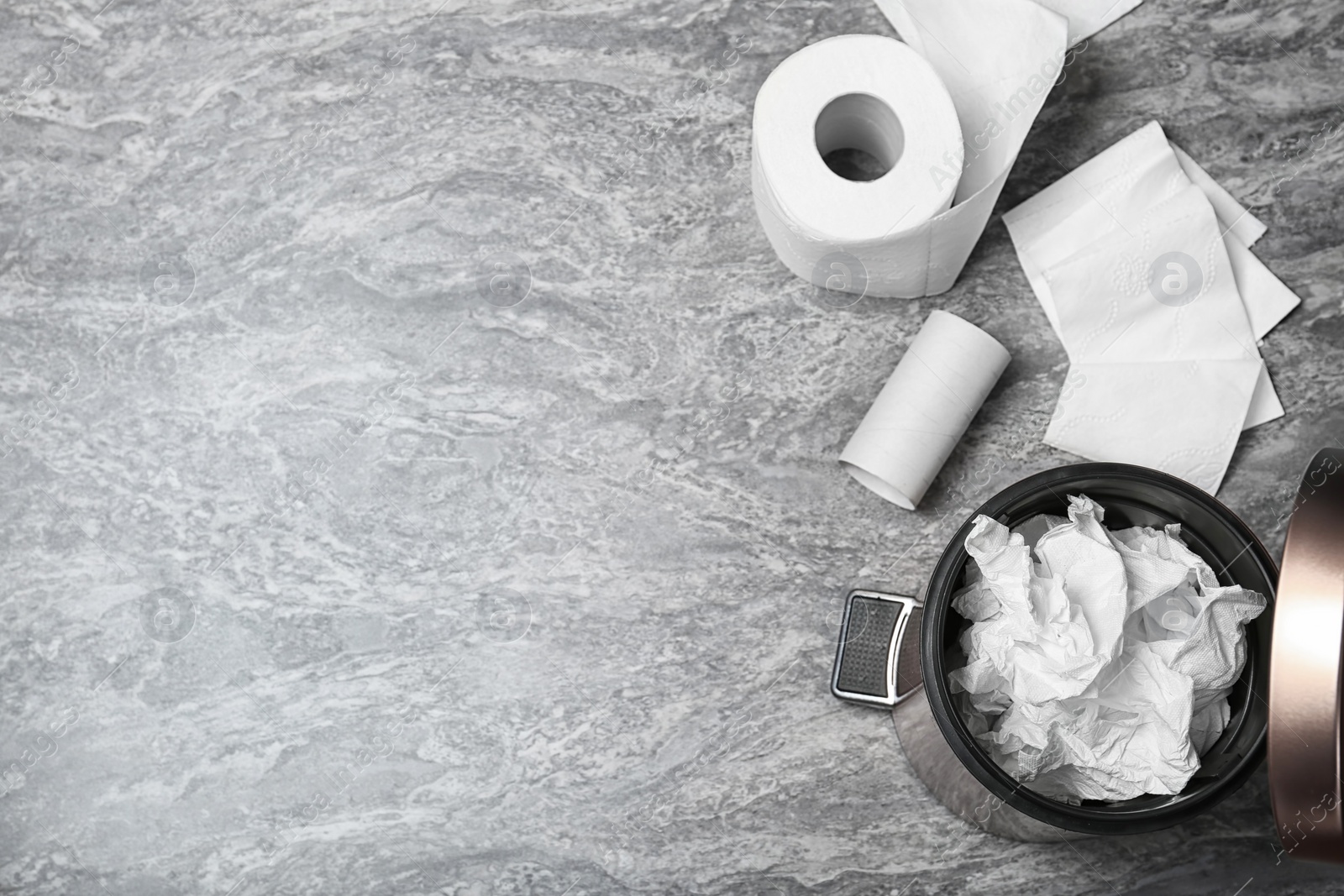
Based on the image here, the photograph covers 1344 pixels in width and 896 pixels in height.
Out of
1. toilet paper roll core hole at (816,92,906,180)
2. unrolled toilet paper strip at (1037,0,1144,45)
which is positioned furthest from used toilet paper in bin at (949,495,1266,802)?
unrolled toilet paper strip at (1037,0,1144,45)

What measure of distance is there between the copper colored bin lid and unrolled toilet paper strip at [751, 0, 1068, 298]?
331 mm

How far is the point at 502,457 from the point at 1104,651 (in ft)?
1.67

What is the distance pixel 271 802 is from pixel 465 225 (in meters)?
0.54

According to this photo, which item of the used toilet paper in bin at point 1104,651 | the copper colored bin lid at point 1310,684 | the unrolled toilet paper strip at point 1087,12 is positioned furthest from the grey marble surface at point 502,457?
the copper colored bin lid at point 1310,684

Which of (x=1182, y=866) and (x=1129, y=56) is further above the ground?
(x=1129, y=56)

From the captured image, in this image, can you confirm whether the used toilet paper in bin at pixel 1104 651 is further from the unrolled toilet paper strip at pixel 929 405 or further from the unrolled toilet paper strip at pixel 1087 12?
the unrolled toilet paper strip at pixel 1087 12

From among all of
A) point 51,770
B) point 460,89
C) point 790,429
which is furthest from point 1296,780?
point 51,770

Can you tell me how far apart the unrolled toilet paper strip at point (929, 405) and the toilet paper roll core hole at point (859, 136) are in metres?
0.15

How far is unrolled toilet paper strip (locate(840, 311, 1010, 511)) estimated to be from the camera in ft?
2.56

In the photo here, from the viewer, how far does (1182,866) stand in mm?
808

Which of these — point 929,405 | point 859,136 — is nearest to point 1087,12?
point 859,136

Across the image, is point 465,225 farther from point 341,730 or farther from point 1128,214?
point 1128,214

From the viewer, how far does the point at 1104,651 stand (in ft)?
1.93

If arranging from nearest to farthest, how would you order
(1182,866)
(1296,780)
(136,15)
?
(1296,780) → (1182,866) → (136,15)
